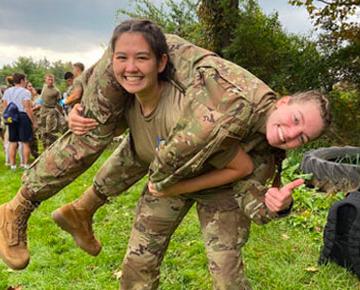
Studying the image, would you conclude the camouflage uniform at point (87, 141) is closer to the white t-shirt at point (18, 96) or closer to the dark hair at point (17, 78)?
the white t-shirt at point (18, 96)

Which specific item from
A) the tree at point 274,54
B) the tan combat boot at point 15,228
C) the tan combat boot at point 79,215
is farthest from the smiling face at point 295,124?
the tree at point 274,54

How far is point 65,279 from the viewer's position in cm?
407

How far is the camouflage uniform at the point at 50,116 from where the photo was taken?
905 centimetres

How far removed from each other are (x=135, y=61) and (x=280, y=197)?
92 centimetres

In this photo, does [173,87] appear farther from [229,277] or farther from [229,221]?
[229,277]

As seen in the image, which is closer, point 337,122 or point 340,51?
point 337,122

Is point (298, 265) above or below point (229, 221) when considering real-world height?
below

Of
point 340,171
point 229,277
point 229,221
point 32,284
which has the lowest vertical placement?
point 32,284

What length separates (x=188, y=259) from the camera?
14.1 ft

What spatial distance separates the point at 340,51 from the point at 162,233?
8.07 meters

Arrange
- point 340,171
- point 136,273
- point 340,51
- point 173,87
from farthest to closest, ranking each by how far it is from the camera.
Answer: point 340,51, point 340,171, point 136,273, point 173,87

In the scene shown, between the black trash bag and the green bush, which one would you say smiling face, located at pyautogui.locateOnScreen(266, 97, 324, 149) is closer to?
the black trash bag

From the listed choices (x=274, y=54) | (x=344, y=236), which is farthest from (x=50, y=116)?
(x=344, y=236)

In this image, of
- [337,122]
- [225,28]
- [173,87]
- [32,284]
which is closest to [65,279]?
[32,284]
